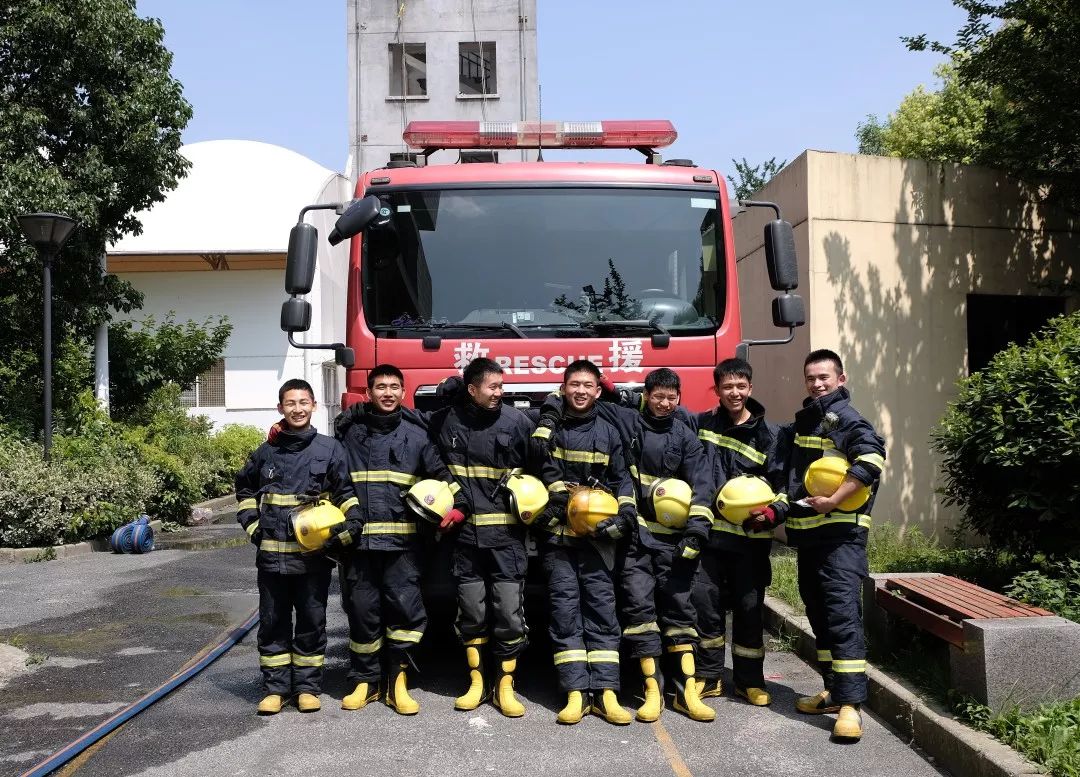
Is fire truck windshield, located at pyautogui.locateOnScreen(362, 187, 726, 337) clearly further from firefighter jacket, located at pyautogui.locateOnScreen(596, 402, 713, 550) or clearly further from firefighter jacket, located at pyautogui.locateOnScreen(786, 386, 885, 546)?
firefighter jacket, located at pyautogui.locateOnScreen(786, 386, 885, 546)

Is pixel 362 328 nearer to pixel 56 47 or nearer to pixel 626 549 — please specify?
pixel 626 549

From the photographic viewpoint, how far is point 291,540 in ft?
18.1

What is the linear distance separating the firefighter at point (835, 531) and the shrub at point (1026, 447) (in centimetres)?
137

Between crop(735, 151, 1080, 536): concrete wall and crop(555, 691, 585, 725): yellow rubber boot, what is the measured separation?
5.55 metres

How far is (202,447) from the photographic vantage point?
1828 centimetres

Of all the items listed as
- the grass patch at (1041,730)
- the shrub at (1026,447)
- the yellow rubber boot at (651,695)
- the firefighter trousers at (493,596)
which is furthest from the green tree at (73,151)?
the grass patch at (1041,730)

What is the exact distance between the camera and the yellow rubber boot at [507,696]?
5.40 meters

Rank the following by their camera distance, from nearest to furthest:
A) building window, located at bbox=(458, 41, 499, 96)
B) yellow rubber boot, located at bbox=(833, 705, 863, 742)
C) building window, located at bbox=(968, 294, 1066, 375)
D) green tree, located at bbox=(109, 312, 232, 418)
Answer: yellow rubber boot, located at bbox=(833, 705, 863, 742) → building window, located at bbox=(968, 294, 1066, 375) → green tree, located at bbox=(109, 312, 232, 418) → building window, located at bbox=(458, 41, 499, 96)

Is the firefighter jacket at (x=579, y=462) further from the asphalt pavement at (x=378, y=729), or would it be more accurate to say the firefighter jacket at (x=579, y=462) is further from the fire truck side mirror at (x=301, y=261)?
the fire truck side mirror at (x=301, y=261)

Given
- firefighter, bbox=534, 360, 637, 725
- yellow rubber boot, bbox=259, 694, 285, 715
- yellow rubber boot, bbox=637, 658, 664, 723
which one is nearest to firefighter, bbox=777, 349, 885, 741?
yellow rubber boot, bbox=637, 658, 664, 723

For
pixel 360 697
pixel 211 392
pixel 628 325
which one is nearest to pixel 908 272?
pixel 628 325

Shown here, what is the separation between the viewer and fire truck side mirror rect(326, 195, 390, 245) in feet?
A: 20.8

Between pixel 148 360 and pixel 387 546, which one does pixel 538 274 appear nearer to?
pixel 387 546

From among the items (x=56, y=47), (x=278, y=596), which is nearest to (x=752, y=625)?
(x=278, y=596)
